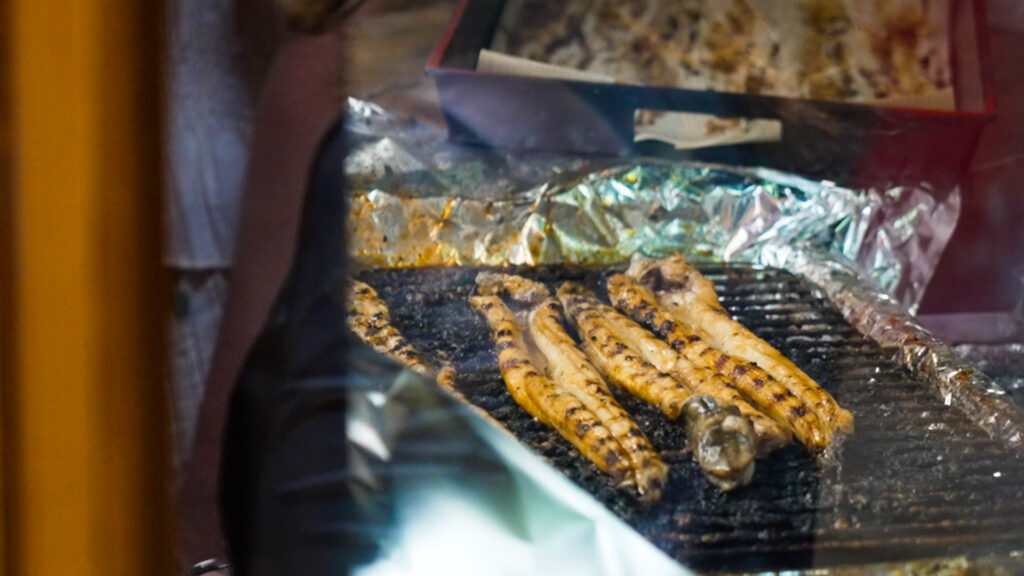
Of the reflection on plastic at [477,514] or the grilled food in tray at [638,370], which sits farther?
the grilled food in tray at [638,370]

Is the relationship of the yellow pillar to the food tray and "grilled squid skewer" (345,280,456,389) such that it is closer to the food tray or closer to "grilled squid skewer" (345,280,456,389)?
"grilled squid skewer" (345,280,456,389)

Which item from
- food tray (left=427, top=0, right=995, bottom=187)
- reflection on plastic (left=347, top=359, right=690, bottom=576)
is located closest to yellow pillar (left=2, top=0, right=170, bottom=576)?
reflection on plastic (left=347, top=359, right=690, bottom=576)

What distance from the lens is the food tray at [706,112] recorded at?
181 centimetres

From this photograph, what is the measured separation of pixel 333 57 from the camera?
783 millimetres

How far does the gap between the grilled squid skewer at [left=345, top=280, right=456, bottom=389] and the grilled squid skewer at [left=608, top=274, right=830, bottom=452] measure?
539 mm

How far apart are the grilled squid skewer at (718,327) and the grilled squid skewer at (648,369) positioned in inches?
4.1

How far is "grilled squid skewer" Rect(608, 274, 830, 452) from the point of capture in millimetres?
1465

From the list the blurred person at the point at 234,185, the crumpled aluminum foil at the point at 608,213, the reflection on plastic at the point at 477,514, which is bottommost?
the crumpled aluminum foil at the point at 608,213

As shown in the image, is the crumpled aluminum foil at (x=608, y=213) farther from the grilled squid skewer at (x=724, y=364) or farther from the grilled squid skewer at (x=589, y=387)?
the grilled squid skewer at (x=589, y=387)

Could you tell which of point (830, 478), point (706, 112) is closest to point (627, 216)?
point (706, 112)

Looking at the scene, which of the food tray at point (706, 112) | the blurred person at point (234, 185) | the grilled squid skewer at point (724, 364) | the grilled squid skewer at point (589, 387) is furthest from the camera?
the food tray at point (706, 112)

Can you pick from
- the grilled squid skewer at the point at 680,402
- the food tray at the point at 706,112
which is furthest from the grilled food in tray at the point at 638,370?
the food tray at the point at 706,112

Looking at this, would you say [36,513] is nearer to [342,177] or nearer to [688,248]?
[342,177]

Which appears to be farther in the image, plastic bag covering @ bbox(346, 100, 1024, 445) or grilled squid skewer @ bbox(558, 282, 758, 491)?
plastic bag covering @ bbox(346, 100, 1024, 445)
